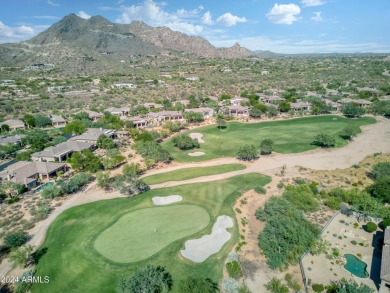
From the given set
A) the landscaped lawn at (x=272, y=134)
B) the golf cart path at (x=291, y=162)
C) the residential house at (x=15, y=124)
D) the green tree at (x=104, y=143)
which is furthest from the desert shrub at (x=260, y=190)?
the residential house at (x=15, y=124)

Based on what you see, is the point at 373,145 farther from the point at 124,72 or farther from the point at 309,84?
the point at 124,72

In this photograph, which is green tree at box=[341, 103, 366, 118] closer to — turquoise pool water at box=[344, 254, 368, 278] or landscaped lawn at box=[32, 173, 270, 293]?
landscaped lawn at box=[32, 173, 270, 293]

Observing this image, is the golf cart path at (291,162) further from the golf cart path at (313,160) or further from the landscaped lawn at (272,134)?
the landscaped lawn at (272,134)

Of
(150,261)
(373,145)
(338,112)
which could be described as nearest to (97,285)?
(150,261)

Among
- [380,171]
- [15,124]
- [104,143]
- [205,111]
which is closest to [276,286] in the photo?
[380,171]

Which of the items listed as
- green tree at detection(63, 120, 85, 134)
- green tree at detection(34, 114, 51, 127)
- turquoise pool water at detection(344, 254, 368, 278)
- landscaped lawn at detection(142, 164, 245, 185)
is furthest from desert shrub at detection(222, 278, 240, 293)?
green tree at detection(34, 114, 51, 127)
